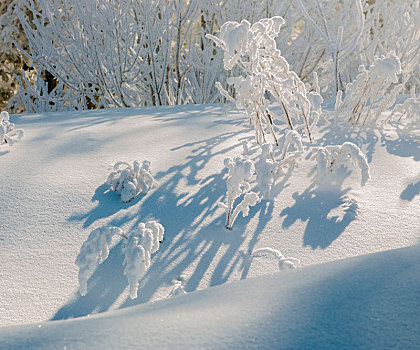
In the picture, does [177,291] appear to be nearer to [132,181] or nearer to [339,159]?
[132,181]

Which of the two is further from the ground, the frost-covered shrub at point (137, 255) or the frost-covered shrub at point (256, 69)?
the frost-covered shrub at point (256, 69)

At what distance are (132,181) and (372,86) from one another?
1693 millimetres

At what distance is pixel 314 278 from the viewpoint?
86 centimetres

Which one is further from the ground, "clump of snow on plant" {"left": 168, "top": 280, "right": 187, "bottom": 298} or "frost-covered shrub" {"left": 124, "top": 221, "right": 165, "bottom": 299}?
"frost-covered shrub" {"left": 124, "top": 221, "right": 165, "bottom": 299}

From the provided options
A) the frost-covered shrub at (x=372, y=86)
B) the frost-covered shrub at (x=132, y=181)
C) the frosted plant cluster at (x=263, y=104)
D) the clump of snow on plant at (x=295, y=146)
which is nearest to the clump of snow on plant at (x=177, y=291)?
the frosted plant cluster at (x=263, y=104)

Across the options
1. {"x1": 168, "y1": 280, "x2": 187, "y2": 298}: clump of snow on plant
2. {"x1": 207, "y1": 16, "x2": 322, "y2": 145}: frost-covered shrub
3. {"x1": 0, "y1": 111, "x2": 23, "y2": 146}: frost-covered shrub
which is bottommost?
{"x1": 168, "y1": 280, "x2": 187, "y2": 298}: clump of snow on plant

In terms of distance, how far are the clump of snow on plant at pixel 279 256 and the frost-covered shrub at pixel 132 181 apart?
0.67m

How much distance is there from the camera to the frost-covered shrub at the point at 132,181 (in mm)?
1815

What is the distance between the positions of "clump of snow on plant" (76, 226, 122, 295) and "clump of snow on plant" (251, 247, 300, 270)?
0.52 meters

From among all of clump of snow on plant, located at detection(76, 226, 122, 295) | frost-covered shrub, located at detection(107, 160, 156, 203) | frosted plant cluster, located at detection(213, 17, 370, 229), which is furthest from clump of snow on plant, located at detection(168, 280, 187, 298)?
frost-covered shrub, located at detection(107, 160, 156, 203)

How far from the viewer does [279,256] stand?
133 centimetres

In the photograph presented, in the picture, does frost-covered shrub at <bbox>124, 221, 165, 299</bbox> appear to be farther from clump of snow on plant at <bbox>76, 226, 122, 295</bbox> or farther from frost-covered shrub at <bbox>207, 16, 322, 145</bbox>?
frost-covered shrub at <bbox>207, 16, 322, 145</bbox>

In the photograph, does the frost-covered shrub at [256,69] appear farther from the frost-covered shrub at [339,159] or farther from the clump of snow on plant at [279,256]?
the clump of snow on plant at [279,256]

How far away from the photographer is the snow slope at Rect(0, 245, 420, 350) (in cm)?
61
